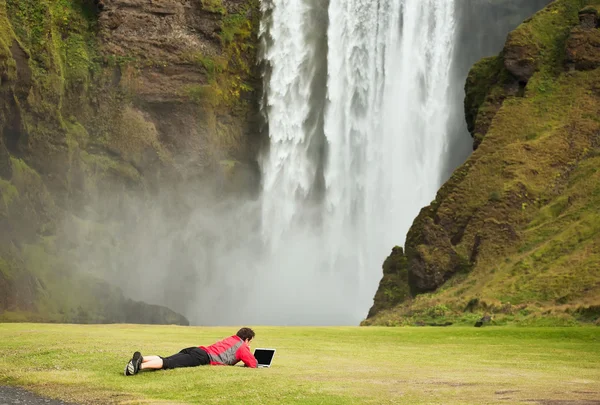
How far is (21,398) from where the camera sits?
16.8 metres

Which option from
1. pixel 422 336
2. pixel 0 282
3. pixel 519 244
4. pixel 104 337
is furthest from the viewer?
pixel 0 282

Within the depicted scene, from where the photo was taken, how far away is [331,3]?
308 ft

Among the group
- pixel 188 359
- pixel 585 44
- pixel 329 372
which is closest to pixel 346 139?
pixel 585 44

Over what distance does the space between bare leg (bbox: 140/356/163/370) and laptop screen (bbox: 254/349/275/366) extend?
8.04 feet

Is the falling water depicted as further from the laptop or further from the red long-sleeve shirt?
the red long-sleeve shirt

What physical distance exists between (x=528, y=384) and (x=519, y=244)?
108ft

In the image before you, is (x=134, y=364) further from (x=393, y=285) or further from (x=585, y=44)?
(x=585, y=44)

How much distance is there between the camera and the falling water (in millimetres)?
84250

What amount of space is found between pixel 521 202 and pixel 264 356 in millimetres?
34277

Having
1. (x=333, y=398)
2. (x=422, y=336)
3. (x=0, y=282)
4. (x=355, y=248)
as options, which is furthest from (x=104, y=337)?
(x=355, y=248)

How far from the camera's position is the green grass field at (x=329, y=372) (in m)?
16.5

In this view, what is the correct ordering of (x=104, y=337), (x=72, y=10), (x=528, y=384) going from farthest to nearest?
(x=72, y=10) → (x=104, y=337) → (x=528, y=384)

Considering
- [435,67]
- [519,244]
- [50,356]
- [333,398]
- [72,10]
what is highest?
[72,10]

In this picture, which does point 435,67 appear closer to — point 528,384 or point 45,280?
point 45,280
